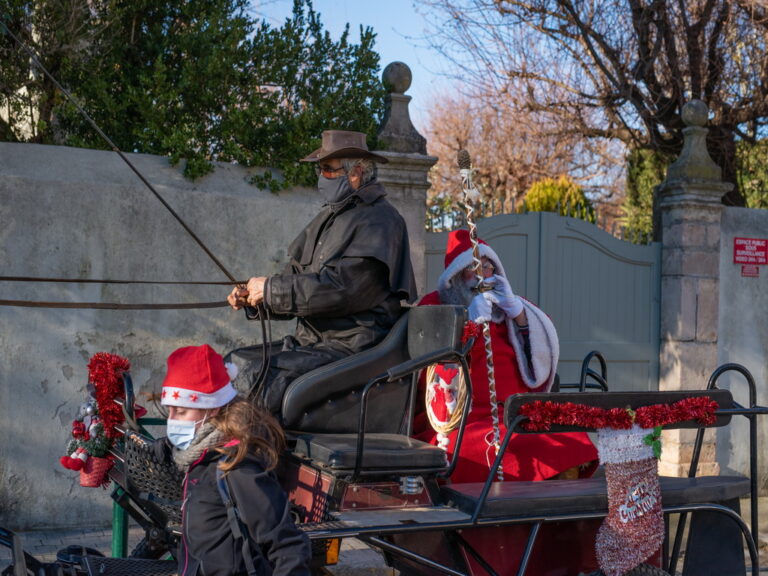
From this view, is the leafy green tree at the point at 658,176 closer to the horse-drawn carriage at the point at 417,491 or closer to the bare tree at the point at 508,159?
the horse-drawn carriage at the point at 417,491

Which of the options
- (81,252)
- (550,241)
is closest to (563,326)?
(550,241)

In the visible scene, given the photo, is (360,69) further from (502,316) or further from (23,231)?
(502,316)

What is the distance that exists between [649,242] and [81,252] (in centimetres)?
474

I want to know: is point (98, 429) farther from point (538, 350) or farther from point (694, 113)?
point (694, 113)

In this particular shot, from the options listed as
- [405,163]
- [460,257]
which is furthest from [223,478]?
[405,163]

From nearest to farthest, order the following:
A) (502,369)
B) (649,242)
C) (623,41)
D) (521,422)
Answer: (521,422) < (502,369) < (649,242) < (623,41)

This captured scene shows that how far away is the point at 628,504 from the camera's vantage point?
3209 mm

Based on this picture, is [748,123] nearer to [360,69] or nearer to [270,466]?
[360,69]

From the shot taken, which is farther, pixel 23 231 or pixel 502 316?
pixel 23 231

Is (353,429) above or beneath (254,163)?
beneath

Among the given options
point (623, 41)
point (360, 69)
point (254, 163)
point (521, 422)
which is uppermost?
point (623, 41)

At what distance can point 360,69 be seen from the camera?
22.2 feet

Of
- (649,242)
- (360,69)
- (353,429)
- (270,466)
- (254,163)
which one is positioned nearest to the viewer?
(270,466)

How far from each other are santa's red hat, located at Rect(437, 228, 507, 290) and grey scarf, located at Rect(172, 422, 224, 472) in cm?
165
